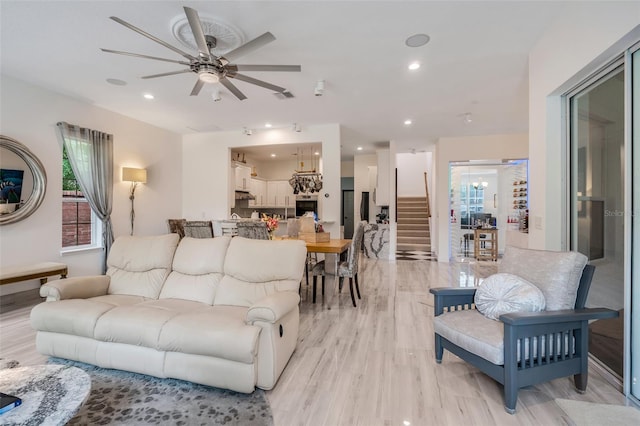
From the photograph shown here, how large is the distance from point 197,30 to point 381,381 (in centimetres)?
295

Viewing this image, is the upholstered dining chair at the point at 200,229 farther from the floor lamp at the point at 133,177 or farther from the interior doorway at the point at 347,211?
the interior doorway at the point at 347,211

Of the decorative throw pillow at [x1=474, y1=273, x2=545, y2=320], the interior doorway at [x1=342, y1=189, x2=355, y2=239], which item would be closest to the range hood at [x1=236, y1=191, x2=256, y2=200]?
the interior doorway at [x1=342, y1=189, x2=355, y2=239]

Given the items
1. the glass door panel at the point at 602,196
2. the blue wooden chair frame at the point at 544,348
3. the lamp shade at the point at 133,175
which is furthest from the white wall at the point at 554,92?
the lamp shade at the point at 133,175

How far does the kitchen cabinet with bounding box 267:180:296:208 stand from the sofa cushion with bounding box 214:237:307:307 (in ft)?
20.0

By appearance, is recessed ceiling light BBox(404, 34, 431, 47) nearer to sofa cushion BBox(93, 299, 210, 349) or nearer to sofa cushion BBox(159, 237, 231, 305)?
sofa cushion BBox(159, 237, 231, 305)

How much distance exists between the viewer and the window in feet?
14.7

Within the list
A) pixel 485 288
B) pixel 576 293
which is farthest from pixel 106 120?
pixel 576 293

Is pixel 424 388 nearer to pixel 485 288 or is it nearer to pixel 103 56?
pixel 485 288

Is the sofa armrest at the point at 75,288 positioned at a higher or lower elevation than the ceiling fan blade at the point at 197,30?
lower

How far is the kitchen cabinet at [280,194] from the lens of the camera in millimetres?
8805

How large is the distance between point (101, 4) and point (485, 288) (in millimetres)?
3891

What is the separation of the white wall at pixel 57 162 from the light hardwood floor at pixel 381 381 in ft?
2.94

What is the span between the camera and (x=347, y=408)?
1835mm

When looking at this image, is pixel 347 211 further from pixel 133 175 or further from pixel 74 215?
pixel 74 215
